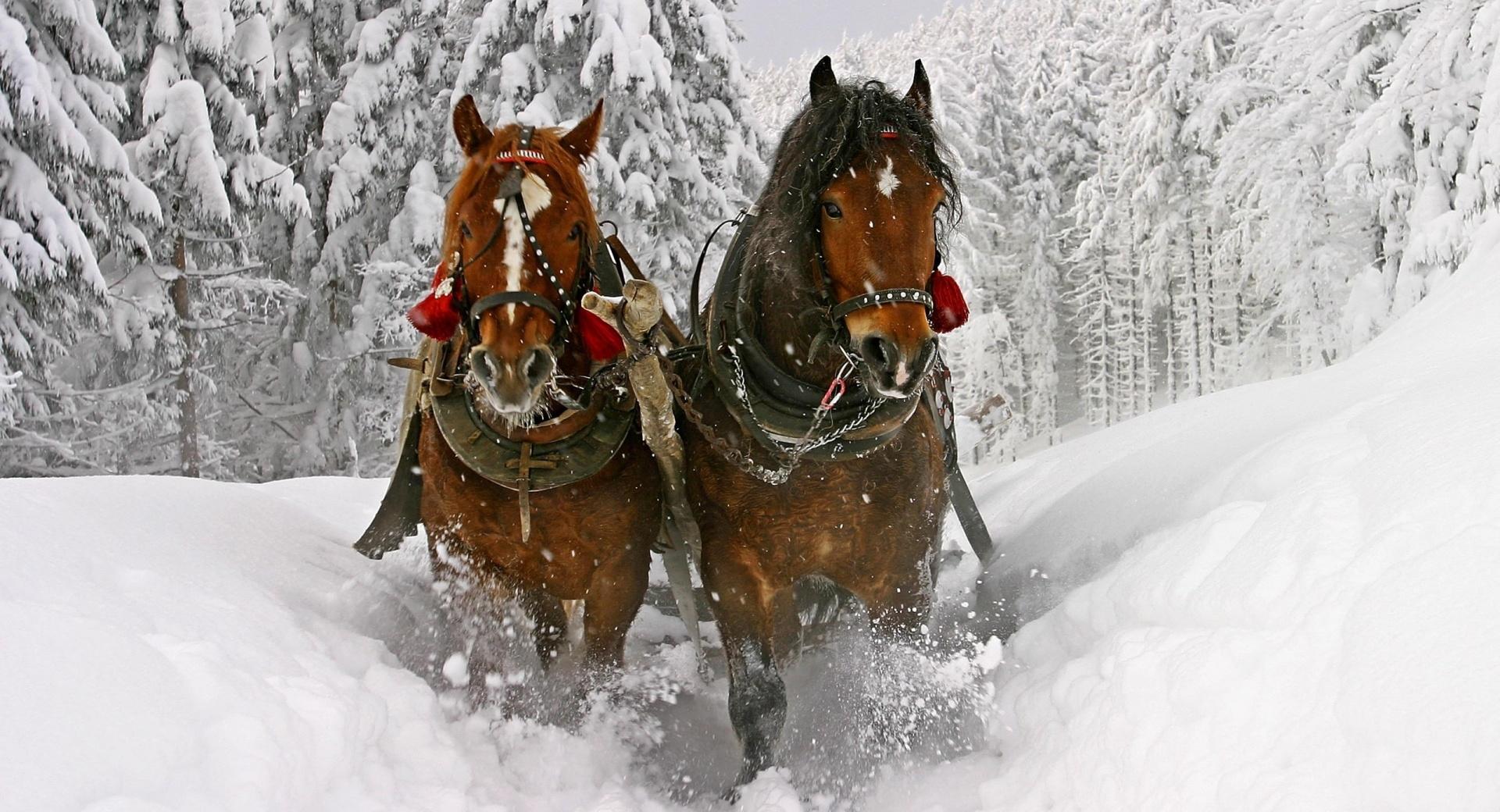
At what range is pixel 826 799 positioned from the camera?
2979mm

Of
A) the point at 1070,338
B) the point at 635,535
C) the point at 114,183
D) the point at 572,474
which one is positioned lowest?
the point at 1070,338

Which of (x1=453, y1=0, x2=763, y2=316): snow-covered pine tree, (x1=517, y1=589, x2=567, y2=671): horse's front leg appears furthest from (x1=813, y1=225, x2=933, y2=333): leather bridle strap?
(x1=453, y1=0, x2=763, y2=316): snow-covered pine tree

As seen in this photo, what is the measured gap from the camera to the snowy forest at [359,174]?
8.94 m

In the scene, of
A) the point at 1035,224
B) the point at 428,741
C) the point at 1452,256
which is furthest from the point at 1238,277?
the point at 428,741

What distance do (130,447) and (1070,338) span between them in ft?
96.1

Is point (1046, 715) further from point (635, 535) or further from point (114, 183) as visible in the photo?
point (114, 183)

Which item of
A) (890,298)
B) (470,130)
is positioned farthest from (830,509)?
(470,130)

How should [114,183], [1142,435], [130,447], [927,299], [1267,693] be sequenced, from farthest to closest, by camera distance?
[130,447] < [114,183] < [1142,435] < [927,299] < [1267,693]

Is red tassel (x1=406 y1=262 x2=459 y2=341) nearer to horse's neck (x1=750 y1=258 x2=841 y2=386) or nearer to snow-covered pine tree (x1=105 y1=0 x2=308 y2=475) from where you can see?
horse's neck (x1=750 y1=258 x2=841 y2=386)

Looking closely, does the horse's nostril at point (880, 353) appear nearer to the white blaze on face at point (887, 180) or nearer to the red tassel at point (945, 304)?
the red tassel at point (945, 304)

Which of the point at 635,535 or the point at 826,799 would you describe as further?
the point at 635,535

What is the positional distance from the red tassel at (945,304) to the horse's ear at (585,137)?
1.36 meters

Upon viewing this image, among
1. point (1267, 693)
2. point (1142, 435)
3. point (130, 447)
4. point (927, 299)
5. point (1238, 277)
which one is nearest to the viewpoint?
point (1267, 693)

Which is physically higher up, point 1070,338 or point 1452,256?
point 1452,256
